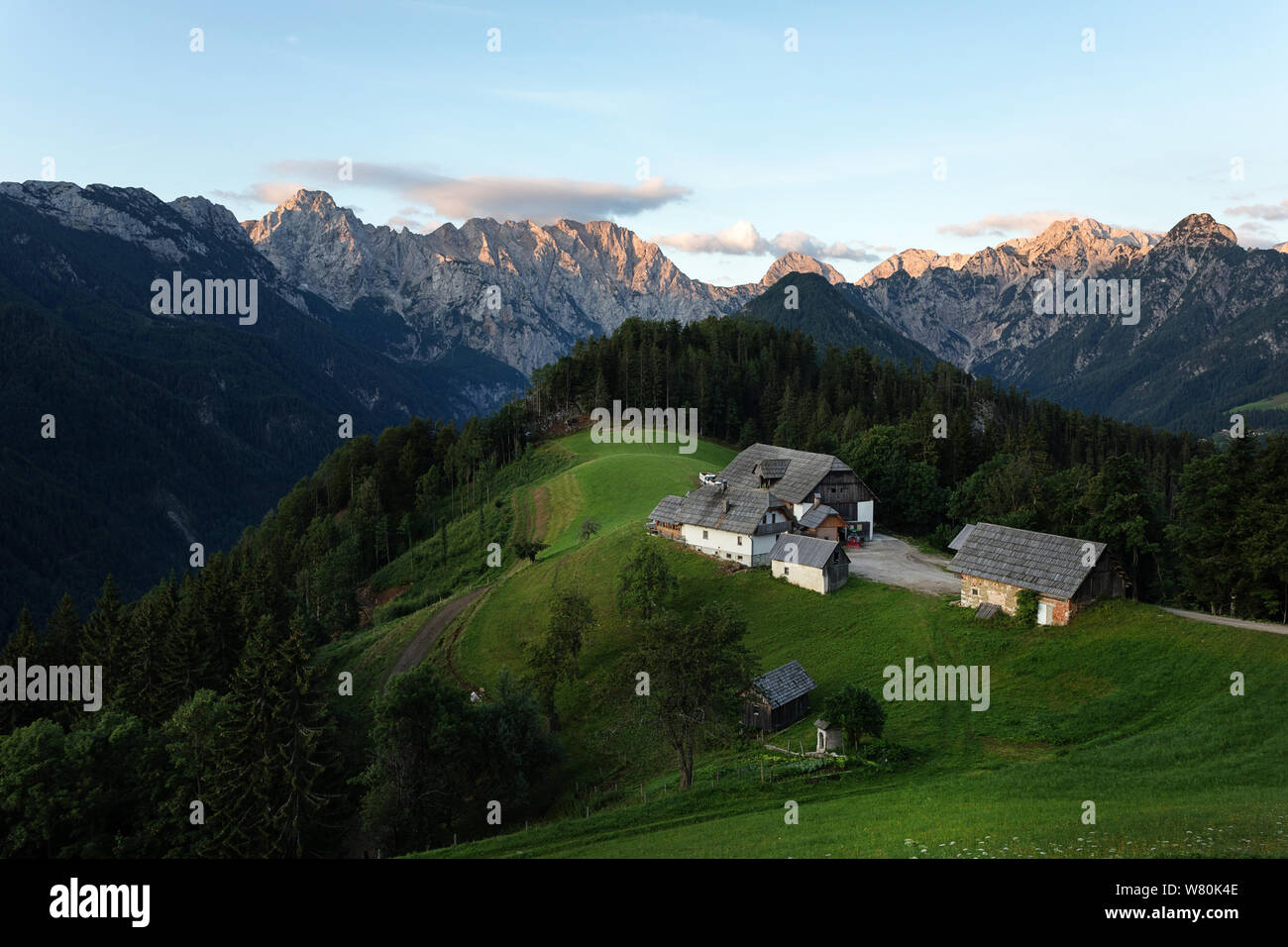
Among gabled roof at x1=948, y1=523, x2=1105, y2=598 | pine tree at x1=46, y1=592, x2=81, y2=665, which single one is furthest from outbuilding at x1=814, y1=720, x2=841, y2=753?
A: pine tree at x1=46, y1=592, x2=81, y2=665

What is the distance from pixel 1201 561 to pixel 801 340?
134023 millimetres

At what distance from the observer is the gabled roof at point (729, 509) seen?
7100cm

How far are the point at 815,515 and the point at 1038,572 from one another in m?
26.9

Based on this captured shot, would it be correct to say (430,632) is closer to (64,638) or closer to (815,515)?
(64,638)

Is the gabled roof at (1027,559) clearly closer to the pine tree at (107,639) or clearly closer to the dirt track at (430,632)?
the dirt track at (430,632)

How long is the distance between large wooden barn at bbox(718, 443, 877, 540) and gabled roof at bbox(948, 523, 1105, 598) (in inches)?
875

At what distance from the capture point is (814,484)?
81062 millimetres

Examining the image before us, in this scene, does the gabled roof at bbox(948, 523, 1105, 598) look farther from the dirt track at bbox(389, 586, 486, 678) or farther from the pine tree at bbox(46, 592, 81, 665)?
the pine tree at bbox(46, 592, 81, 665)

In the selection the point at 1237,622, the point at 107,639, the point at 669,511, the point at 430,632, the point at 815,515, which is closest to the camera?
the point at 1237,622

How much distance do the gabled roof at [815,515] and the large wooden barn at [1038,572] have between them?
20.0 meters

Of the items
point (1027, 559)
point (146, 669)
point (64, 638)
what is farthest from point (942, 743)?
point (64, 638)

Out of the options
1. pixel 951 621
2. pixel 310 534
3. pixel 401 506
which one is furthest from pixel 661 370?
pixel 951 621

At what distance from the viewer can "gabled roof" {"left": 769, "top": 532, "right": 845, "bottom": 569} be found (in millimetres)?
63750

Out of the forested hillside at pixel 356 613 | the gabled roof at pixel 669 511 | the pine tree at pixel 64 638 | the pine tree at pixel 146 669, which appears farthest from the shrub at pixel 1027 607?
the pine tree at pixel 64 638
